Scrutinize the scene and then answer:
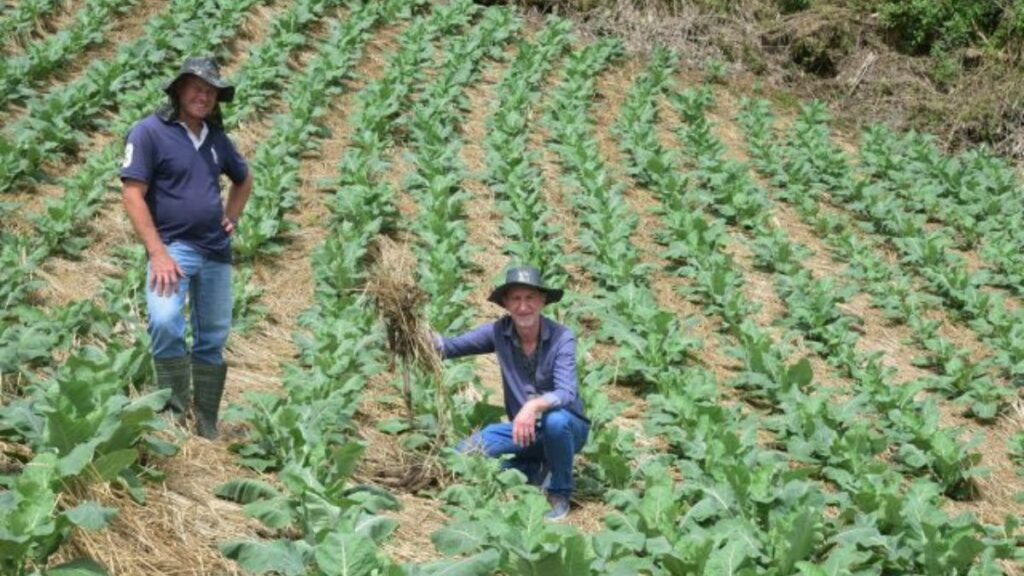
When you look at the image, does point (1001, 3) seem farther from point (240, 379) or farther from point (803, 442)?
point (240, 379)

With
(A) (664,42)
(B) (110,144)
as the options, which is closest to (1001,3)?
(A) (664,42)

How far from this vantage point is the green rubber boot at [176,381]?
5.50 meters

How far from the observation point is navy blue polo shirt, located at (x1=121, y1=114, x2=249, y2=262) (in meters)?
5.32

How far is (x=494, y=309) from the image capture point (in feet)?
29.3

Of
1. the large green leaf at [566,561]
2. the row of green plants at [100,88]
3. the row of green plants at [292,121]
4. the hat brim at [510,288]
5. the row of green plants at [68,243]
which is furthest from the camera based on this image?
the row of green plants at [100,88]

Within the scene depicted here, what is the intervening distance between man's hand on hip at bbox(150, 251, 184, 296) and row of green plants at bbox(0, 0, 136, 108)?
20.1ft

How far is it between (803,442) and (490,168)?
214 inches

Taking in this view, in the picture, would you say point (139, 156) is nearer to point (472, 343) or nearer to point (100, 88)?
point (472, 343)

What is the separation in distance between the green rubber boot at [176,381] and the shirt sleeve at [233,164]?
2.81 ft

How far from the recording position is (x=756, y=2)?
60.1 ft

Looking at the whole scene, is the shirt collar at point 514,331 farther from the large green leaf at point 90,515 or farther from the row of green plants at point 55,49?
the row of green plants at point 55,49

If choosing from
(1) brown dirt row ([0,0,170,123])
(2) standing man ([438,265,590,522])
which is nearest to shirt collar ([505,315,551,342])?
(2) standing man ([438,265,590,522])

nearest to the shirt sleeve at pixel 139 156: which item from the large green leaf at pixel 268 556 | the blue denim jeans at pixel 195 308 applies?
the blue denim jeans at pixel 195 308

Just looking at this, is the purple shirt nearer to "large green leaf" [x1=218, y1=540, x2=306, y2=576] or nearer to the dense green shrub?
"large green leaf" [x1=218, y1=540, x2=306, y2=576]
